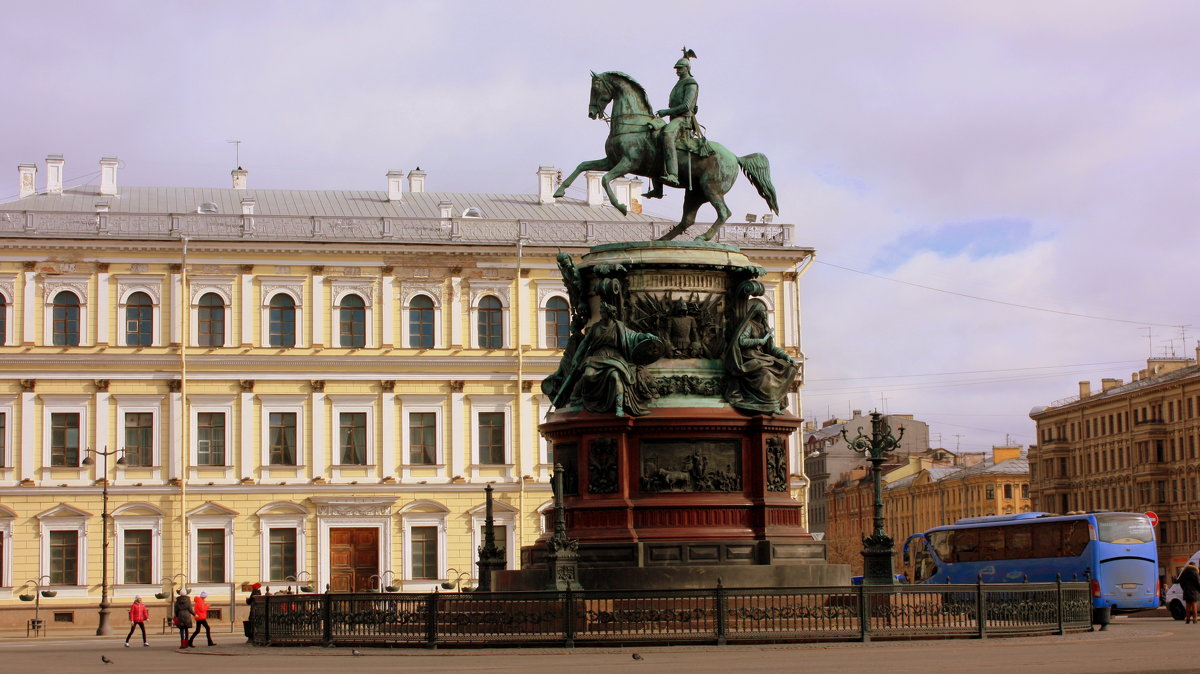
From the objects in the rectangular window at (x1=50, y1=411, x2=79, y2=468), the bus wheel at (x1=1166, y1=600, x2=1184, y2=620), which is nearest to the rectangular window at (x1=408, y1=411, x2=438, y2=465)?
the rectangular window at (x1=50, y1=411, x2=79, y2=468)

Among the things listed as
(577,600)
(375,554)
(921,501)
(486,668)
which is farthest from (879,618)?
(921,501)

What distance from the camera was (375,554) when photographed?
2420 inches

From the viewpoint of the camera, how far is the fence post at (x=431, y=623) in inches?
923

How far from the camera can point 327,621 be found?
80.9 feet

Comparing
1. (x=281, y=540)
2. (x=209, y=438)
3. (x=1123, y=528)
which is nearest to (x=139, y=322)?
(x=209, y=438)

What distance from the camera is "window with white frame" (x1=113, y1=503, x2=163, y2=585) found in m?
59.2

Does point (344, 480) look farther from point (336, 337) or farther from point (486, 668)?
point (486, 668)

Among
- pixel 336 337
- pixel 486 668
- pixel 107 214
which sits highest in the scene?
pixel 107 214

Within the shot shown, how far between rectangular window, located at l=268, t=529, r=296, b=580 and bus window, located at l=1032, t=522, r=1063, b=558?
26.1 meters

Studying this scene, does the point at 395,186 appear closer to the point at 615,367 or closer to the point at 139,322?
the point at 139,322

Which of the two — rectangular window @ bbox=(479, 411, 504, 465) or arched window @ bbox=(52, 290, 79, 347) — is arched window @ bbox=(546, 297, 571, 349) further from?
arched window @ bbox=(52, 290, 79, 347)

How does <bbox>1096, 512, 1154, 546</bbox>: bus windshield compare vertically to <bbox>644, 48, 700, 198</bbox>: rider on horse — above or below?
below

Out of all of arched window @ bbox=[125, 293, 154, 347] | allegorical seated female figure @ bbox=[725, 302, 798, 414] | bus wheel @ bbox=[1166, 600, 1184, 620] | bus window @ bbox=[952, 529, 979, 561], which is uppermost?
arched window @ bbox=[125, 293, 154, 347]

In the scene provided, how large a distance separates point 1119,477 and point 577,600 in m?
80.0
